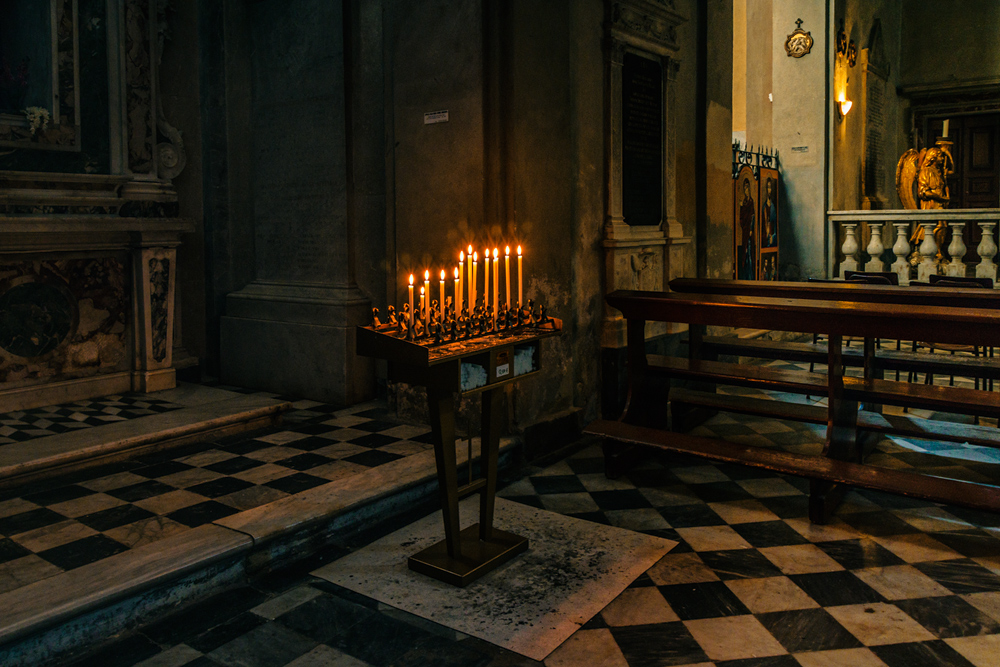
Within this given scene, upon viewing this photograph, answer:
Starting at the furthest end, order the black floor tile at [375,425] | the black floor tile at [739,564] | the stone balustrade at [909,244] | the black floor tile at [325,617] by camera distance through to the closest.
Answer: the stone balustrade at [909,244], the black floor tile at [375,425], the black floor tile at [739,564], the black floor tile at [325,617]

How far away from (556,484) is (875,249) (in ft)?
24.0

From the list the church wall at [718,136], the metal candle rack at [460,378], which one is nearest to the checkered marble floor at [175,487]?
the metal candle rack at [460,378]

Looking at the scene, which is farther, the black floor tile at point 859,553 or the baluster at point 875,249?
the baluster at point 875,249

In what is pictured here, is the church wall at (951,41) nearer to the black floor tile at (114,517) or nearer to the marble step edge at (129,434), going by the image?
the marble step edge at (129,434)

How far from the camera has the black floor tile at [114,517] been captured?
3.56 meters

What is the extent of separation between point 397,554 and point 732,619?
1.41 meters

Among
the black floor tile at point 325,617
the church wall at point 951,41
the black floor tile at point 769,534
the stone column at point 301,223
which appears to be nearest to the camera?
the black floor tile at point 325,617

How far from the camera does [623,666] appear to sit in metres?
2.57

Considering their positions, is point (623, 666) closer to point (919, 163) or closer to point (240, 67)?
point (240, 67)

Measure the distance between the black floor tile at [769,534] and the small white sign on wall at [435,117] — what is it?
2963mm

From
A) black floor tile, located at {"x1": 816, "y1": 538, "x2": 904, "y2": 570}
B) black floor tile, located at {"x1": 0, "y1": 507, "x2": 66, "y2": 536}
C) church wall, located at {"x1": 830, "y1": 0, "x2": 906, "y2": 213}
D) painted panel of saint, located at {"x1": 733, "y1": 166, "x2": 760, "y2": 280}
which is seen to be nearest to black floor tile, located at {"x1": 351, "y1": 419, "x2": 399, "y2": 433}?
black floor tile, located at {"x1": 0, "y1": 507, "x2": 66, "y2": 536}

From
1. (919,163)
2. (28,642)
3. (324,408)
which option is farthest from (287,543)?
(919,163)

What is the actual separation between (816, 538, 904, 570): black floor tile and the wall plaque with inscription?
2.80 m

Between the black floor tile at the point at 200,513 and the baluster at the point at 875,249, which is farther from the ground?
the baluster at the point at 875,249
